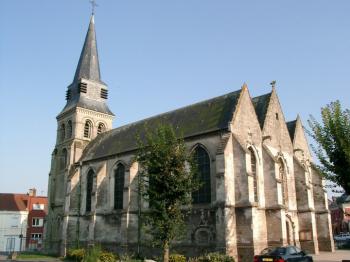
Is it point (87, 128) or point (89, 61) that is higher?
point (89, 61)

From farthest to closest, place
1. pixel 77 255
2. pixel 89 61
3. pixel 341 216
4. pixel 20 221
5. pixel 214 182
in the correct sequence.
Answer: pixel 341 216
pixel 20 221
pixel 89 61
pixel 77 255
pixel 214 182

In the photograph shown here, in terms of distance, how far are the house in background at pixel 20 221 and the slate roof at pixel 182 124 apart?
62.9 ft

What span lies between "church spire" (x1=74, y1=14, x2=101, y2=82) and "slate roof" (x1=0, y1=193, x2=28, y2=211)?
2096 centimetres

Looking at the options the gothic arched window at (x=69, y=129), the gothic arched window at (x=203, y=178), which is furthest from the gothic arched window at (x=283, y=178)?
the gothic arched window at (x=69, y=129)

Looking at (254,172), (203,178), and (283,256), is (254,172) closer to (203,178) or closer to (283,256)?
(203,178)

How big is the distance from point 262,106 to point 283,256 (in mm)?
14746

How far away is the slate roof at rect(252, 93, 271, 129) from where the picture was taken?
28.9 meters

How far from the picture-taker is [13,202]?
169 feet

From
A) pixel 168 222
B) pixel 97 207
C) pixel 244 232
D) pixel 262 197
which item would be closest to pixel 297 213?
pixel 262 197

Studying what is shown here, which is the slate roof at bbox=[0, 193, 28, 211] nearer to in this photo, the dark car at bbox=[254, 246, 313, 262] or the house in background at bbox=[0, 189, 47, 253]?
the house in background at bbox=[0, 189, 47, 253]

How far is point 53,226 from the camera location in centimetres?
A: 3791

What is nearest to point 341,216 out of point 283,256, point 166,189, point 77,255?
point 77,255

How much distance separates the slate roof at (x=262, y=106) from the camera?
28.9 m

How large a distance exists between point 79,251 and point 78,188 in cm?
917
